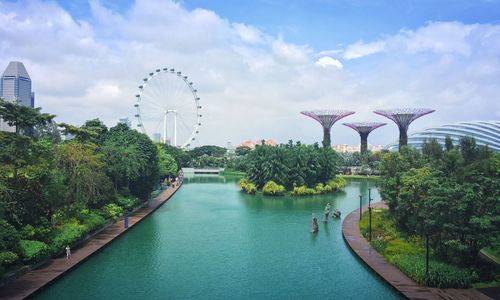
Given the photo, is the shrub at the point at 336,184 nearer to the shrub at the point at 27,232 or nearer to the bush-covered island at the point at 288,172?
the bush-covered island at the point at 288,172

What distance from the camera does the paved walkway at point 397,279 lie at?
16.5m

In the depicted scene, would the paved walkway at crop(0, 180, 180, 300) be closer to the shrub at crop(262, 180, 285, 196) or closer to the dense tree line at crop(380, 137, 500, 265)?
the dense tree line at crop(380, 137, 500, 265)

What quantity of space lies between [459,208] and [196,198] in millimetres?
34613

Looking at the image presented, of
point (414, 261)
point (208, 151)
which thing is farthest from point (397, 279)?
point (208, 151)

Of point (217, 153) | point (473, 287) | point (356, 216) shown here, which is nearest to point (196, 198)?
point (356, 216)

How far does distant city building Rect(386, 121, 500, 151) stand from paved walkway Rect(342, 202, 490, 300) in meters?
56.9

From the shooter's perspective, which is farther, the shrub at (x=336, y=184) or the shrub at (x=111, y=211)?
the shrub at (x=336, y=184)

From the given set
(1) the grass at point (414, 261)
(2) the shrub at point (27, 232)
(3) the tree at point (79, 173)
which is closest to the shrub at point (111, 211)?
(3) the tree at point (79, 173)

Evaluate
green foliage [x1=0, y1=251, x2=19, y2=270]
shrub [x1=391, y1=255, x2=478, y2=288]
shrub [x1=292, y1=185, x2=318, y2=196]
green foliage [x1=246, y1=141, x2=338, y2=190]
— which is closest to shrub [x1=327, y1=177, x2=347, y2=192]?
green foliage [x1=246, y1=141, x2=338, y2=190]

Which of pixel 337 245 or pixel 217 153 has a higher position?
pixel 217 153

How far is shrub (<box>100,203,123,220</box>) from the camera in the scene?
2998 cm

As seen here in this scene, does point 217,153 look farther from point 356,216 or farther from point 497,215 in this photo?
point 497,215

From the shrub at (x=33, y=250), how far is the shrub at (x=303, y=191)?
35196 mm

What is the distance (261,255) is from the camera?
939 inches
